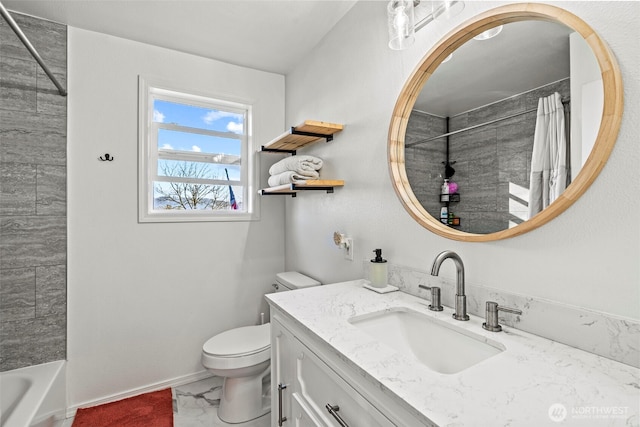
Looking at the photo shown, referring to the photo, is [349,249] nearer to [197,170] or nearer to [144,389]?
[197,170]

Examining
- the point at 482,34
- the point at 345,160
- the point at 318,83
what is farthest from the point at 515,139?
the point at 318,83

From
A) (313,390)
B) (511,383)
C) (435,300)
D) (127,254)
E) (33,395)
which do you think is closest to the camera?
(511,383)

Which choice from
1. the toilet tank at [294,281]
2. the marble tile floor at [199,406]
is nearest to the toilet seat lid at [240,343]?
the toilet tank at [294,281]

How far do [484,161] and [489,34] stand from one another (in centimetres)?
45

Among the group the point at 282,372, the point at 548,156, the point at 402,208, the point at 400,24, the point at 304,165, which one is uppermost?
the point at 400,24

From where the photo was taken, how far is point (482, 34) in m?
1.13

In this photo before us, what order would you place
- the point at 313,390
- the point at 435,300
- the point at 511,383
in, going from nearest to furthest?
the point at 511,383
the point at 313,390
the point at 435,300

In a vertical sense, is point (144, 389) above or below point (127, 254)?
Answer: below

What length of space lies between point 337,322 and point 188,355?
1.73 m

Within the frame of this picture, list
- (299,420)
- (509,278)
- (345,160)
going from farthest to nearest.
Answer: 1. (345,160)
2. (299,420)
3. (509,278)

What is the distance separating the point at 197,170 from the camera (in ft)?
7.89

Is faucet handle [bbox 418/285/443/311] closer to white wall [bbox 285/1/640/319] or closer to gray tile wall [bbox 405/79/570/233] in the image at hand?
white wall [bbox 285/1/640/319]

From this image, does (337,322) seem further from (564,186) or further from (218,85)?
(218,85)

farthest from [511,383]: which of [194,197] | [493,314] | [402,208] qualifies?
[194,197]
